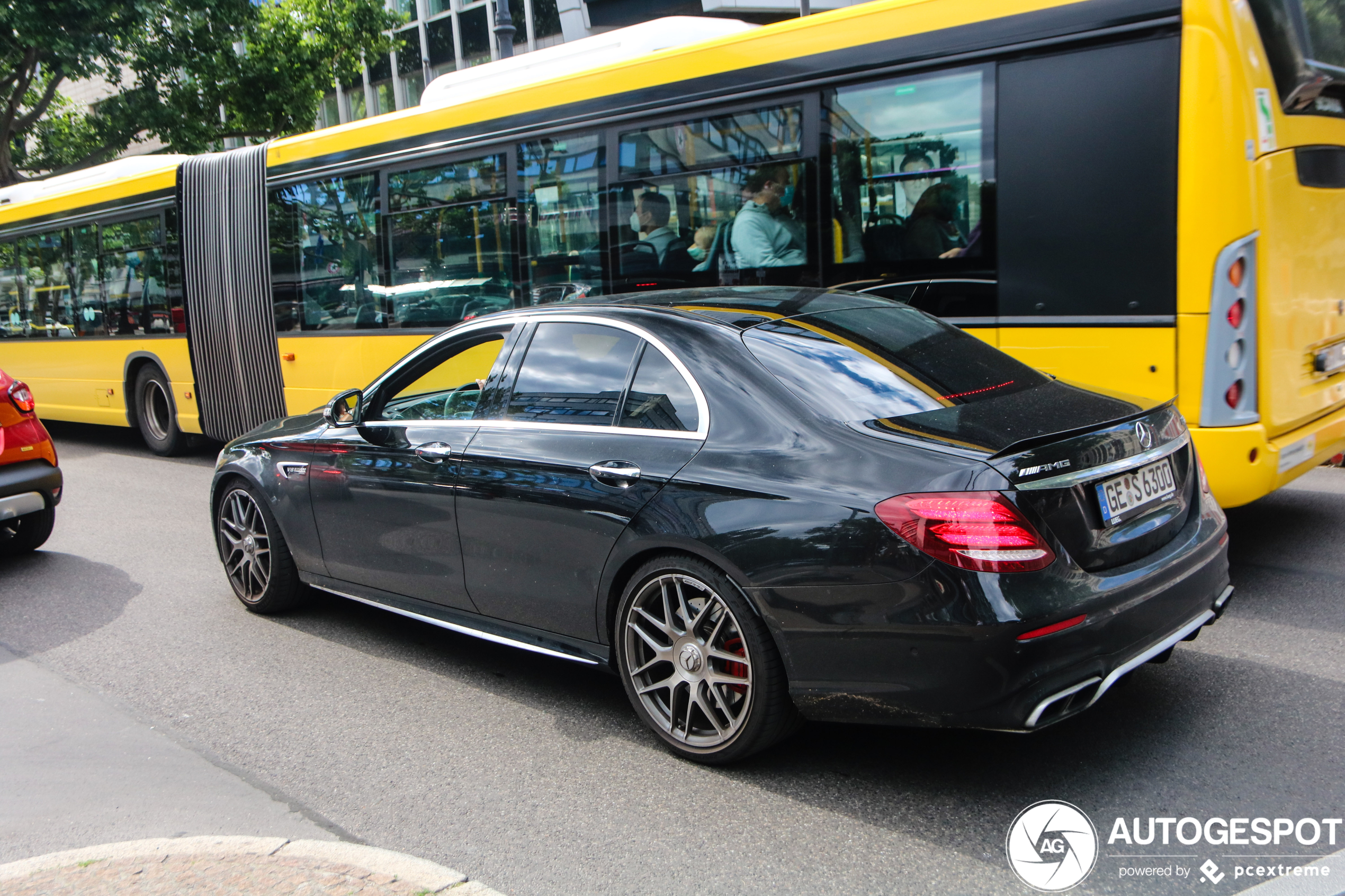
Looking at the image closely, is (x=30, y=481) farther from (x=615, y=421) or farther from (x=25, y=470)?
(x=615, y=421)

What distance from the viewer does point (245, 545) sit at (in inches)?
226

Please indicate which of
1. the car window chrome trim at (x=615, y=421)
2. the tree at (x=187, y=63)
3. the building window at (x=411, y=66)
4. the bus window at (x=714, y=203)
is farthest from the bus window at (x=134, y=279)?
the building window at (x=411, y=66)

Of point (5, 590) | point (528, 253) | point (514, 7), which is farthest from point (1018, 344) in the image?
point (514, 7)

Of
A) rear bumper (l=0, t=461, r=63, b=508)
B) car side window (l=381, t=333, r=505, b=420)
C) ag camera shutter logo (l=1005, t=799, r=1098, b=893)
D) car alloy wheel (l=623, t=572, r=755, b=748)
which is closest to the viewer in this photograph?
ag camera shutter logo (l=1005, t=799, r=1098, b=893)

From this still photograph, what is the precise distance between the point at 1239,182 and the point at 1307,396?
1.23 metres

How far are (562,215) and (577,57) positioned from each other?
1.15m

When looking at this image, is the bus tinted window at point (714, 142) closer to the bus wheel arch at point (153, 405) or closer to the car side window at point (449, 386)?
the car side window at point (449, 386)

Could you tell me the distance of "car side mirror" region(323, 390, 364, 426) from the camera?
16.8 ft

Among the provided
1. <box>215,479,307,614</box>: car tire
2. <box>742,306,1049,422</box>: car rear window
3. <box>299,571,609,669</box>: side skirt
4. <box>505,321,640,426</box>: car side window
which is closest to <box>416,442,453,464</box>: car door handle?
<box>505,321,640,426</box>: car side window

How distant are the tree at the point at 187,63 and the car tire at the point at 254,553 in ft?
50.2

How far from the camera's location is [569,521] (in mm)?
3967

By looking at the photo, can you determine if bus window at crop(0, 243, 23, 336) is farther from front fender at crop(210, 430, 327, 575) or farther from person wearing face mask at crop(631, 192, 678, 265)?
front fender at crop(210, 430, 327, 575)

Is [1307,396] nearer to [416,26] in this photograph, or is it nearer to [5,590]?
[5,590]

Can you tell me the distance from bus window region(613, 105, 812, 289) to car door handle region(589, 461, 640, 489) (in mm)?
3213
